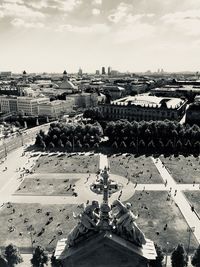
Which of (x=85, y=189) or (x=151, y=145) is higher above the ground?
(x=151, y=145)

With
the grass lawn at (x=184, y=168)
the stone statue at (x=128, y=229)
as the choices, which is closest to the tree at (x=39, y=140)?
the grass lawn at (x=184, y=168)

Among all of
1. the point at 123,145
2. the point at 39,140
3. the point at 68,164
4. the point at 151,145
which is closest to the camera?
the point at 68,164

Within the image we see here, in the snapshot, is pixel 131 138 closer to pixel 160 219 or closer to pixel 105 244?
pixel 160 219

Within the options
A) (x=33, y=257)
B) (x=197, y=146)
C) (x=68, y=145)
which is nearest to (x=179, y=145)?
(x=197, y=146)

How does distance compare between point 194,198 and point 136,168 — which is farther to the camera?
point 136,168

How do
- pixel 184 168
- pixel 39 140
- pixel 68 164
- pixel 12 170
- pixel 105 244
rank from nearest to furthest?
pixel 105 244 → pixel 12 170 → pixel 184 168 → pixel 68 164 → pixel 39 140

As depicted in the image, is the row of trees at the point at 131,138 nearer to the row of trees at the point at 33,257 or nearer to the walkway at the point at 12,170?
the walkway at the point at 12,170

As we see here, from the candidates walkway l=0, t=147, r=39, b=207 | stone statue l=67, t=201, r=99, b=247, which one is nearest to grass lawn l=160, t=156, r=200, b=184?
walkway l=0, t=147, r=39, b=207
